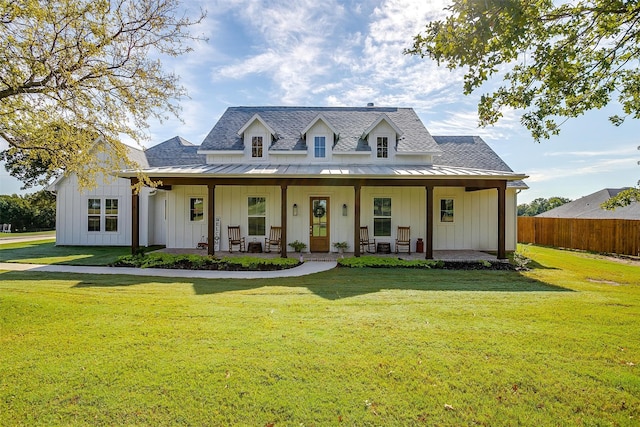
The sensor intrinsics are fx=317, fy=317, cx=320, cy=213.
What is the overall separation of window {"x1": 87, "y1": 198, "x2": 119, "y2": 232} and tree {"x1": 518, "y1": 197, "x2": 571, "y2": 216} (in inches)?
2239

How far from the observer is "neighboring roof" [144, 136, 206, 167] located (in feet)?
55.2

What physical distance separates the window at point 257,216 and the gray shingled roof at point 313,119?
2.57 m

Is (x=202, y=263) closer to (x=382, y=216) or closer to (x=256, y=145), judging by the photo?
(x=256, y=145)

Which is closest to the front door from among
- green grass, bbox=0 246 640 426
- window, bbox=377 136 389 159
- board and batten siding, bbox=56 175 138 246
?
window, bbox=377 136 389 159

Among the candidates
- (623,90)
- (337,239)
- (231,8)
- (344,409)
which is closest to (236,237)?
(337,239)

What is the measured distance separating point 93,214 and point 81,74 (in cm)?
1239

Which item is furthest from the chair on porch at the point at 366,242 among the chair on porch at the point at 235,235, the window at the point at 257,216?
the chair on porch at the point at 235,235

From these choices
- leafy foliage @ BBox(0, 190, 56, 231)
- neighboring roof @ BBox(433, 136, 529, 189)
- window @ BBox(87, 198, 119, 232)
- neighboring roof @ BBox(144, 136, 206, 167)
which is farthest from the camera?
leafy foliage @ BBox(0, 190, 56, 231)

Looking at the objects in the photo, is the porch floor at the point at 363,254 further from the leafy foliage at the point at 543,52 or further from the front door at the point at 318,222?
the leafy foliage at the point at 543,52

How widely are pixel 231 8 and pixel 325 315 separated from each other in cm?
956

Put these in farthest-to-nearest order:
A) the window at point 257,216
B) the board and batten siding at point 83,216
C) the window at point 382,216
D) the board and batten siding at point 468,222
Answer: the board and batten siding at point 83,216 < the board and batten siding at point 468,222 < the window at point 382,216 < the window at point 257,216

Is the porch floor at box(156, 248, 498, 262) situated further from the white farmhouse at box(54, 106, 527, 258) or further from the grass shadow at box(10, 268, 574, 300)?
the grass shadow at box(10, 268, 574, 300)

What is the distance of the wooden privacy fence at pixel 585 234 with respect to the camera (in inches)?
566

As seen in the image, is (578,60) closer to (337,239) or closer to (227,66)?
(337,239)
